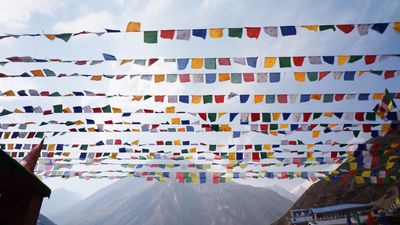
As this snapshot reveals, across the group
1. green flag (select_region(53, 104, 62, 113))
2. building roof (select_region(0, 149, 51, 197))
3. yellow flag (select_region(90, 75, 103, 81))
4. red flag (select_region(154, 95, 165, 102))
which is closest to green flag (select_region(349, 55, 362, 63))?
red flag (select_region(154, 95, 165, 102))

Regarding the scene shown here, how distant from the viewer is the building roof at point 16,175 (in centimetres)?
509

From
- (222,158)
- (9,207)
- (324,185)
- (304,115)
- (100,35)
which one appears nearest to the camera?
(9,207)

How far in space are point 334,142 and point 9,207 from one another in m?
13.8

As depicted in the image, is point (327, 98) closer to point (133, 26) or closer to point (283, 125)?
point (283, 125)

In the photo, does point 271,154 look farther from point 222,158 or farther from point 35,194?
point 35,194

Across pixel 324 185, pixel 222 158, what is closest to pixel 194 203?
pixel 324 185

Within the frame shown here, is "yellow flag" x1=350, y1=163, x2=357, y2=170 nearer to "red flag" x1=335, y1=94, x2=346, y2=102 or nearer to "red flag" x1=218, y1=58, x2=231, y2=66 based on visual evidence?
"red flag" x1=335, y1=94, x2=346, y2=102

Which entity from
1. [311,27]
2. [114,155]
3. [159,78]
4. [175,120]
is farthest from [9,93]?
[311,27]

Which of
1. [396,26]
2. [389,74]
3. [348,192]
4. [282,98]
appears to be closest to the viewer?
[396,26]

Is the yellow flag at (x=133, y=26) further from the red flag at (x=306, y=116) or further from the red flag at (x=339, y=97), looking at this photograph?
the red flag at (x=306, y=116)

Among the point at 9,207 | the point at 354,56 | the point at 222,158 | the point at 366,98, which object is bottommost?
Answer: the point at 9,207

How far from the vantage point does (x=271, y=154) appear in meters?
15.6

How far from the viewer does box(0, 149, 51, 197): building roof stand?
5090 millimetres

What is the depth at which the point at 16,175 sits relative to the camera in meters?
5.49
